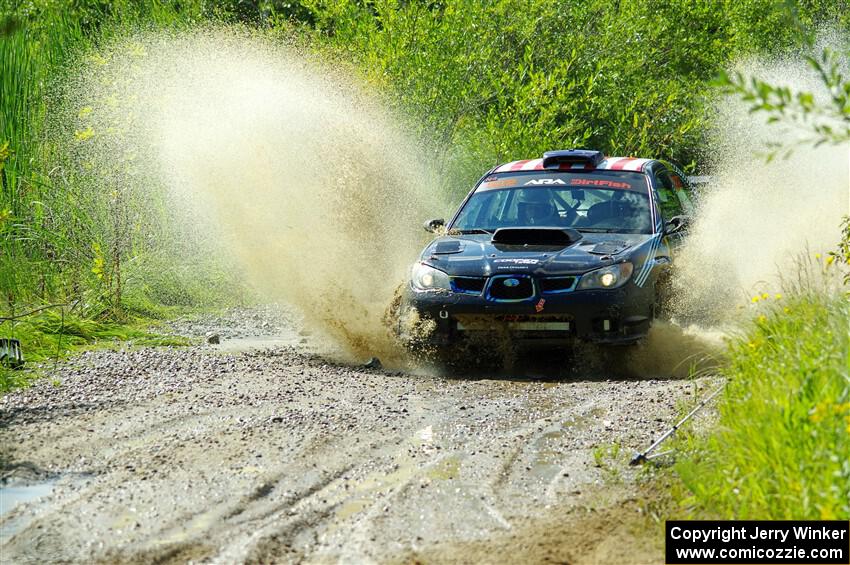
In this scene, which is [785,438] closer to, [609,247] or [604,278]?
[604,278]

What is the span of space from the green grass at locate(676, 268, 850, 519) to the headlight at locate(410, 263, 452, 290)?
329 cm

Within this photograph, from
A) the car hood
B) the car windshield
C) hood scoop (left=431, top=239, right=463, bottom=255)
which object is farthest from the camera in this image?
the car windshield

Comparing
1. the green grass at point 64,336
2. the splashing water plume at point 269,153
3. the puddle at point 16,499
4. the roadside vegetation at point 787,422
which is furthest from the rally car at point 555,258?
the puddle at point 16,499

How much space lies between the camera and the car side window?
34.9 feet

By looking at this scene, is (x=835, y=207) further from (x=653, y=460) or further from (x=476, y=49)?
(x=653, y=460)

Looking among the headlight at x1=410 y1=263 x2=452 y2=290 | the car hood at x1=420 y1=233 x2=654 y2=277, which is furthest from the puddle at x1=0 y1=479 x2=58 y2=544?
the car hood at x1=420 y1=233 x2=654 y2=277

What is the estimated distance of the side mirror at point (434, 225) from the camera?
10.8 m

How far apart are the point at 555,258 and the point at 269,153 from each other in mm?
5566

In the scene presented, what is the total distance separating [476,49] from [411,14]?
43.5 inches

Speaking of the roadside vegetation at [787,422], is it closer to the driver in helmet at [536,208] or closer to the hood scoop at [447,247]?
the hood scoop at [447,247]

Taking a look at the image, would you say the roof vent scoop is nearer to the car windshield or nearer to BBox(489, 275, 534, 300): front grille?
the car windshield

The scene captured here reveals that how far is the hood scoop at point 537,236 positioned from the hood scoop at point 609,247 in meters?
0.25

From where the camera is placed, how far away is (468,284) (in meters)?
9.41

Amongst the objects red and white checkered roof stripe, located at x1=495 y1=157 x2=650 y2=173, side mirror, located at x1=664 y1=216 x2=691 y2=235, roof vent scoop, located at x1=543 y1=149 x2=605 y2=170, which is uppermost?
roof vent scoop, located at x1=543 y1=149 x2=605 y2=170
